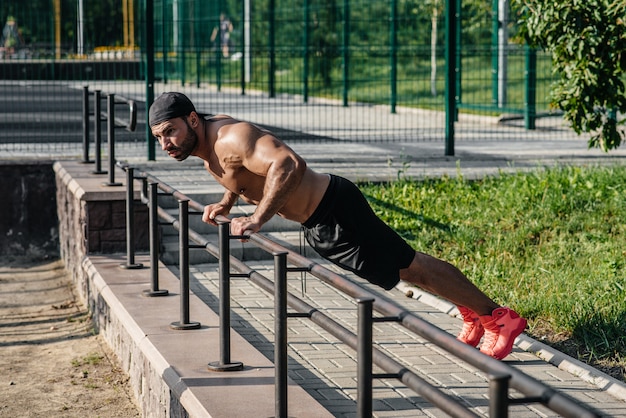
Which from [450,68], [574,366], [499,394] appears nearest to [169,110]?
[574,366]

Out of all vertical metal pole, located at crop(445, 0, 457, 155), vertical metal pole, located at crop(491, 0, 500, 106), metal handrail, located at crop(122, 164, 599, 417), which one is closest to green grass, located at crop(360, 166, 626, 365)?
vertical metal pole, located at crop(445, 0, 457, 155)

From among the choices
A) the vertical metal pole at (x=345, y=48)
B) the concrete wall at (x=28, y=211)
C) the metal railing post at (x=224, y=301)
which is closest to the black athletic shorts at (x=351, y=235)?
the metal railing post at (x=224, y=301)

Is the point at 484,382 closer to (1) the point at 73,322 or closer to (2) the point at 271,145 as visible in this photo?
(2) the point at 271,145

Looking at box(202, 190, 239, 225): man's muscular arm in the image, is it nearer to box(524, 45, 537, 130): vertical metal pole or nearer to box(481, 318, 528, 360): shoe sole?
box(481, 318, 528, 360): shoe sole

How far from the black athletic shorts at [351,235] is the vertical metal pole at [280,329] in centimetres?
116

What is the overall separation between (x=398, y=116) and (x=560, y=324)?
12796 mm

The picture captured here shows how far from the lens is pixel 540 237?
28.0 feet

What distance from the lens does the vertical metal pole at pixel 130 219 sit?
7285mm

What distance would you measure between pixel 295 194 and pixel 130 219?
2.63 m

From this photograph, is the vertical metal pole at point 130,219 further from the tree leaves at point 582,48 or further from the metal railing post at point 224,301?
the tree leaves at point 582,48

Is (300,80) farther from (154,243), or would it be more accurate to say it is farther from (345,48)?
(154,243)

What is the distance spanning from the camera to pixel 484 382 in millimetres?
5625

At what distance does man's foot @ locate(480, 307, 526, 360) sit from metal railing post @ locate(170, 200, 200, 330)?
1673 mm

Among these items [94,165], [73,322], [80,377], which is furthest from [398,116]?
[80,377]
